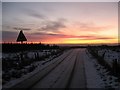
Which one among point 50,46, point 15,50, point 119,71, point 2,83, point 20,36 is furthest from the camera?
point 50,46

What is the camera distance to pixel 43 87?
12133mm

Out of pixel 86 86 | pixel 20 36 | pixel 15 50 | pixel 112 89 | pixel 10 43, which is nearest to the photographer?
pixel 112 89

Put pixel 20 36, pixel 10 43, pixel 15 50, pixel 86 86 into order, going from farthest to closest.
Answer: pixel 10 43
pixel 15 50
pixel 20 36
pixel 86 86

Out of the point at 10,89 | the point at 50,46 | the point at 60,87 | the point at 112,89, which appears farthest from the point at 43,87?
the point at 50,46

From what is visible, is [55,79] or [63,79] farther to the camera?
[55,79]

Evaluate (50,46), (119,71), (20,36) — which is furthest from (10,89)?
(50,46)

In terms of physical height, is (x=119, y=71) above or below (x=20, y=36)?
below

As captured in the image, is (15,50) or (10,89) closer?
(10,89)

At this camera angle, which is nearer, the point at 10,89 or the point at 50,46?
the point at 10,89

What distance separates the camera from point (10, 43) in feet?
200

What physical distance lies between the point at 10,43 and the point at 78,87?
5040 cm

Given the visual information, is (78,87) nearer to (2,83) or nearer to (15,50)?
(2,83)

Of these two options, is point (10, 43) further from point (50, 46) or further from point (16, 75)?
point (16, 75)

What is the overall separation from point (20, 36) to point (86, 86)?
89.5 ft
